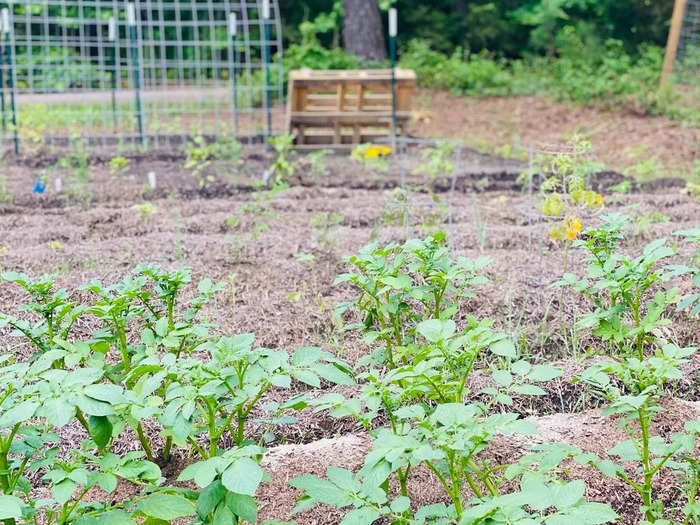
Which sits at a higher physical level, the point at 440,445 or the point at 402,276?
the point at 402,276

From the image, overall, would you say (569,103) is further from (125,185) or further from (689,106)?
(125,185)

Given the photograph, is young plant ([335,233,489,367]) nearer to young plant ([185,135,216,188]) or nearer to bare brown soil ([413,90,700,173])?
young plant ([185,135,216,188])

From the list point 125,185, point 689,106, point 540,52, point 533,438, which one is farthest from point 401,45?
point 533,438

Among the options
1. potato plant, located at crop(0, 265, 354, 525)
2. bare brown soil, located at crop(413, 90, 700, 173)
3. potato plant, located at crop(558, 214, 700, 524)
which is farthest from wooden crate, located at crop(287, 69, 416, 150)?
potato plant, located at crop(0, 265, 354, 525)

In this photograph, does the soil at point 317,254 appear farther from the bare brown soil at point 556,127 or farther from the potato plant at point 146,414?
the bare brown soil at point 556,127

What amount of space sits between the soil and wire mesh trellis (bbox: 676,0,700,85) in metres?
4.94

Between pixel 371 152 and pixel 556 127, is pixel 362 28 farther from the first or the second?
pixel 371 152

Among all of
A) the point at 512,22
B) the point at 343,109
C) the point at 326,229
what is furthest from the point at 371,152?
the point at 512,22

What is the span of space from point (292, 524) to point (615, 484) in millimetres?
1007

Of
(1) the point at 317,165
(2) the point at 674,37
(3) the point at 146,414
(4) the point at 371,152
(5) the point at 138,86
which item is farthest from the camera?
(2) the point at 674,37

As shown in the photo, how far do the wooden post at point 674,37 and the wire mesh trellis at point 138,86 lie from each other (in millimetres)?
4999

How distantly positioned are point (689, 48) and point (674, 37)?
0.59 metres

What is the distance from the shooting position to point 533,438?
9.04 ft

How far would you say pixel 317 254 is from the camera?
4.65 metres
